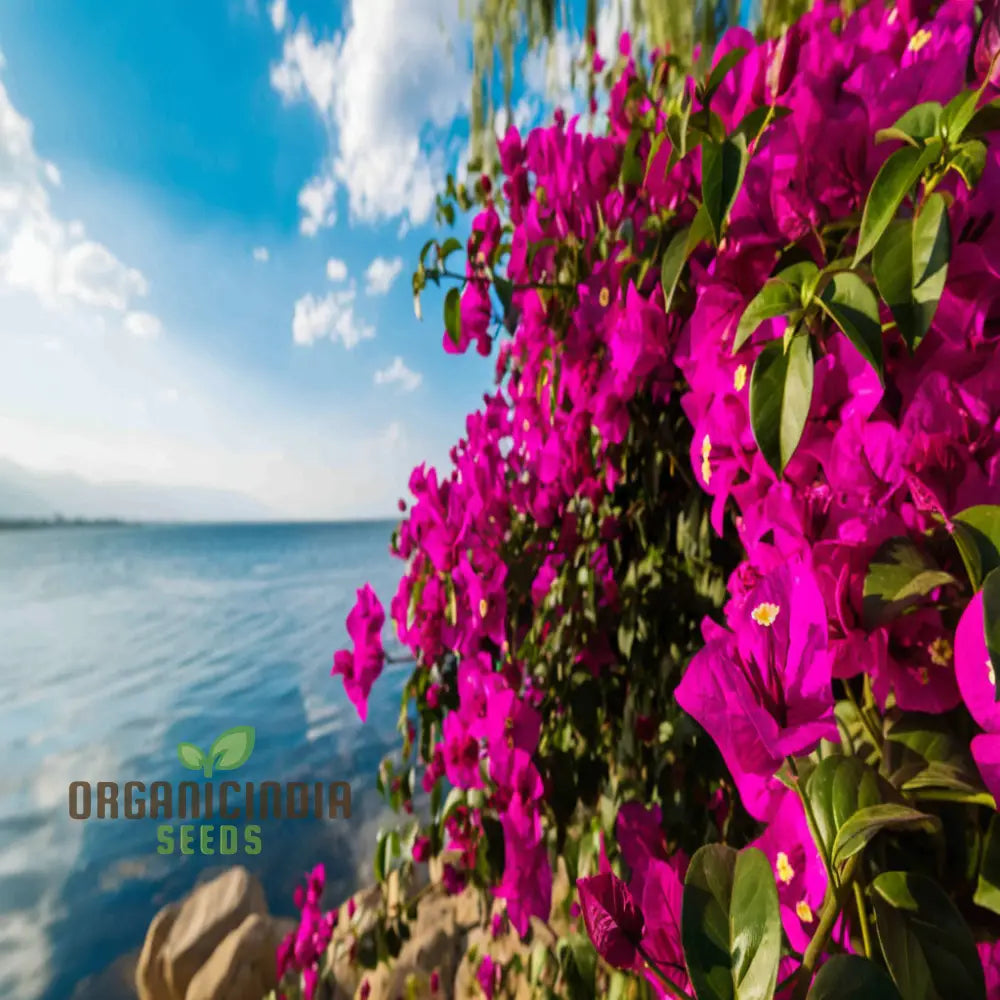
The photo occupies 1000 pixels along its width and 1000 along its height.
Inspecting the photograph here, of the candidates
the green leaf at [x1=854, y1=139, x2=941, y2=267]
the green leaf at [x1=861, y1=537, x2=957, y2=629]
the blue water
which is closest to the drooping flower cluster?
the blue water

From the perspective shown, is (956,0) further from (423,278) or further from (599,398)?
(423,278)

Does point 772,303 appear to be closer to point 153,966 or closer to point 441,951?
point 441,951

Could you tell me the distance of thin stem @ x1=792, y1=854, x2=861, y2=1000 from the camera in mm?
207

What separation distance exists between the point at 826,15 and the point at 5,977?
99.0 inches

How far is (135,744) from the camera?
2.47 m

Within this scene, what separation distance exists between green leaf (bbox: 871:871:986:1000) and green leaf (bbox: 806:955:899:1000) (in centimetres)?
4

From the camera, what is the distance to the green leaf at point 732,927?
20cm

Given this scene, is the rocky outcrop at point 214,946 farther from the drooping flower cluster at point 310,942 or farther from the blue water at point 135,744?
the drooping flower cluster at point 310,942

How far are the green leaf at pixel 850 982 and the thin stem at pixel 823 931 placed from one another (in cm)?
2

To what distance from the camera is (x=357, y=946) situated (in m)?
0.96

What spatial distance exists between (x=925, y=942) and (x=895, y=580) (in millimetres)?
135

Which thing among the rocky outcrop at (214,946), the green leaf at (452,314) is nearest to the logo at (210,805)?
the rocky outcrop at (214,946)

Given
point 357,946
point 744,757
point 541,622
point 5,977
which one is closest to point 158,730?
point 5,977

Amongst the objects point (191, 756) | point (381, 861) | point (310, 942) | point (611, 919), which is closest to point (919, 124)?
point (611, 919)
